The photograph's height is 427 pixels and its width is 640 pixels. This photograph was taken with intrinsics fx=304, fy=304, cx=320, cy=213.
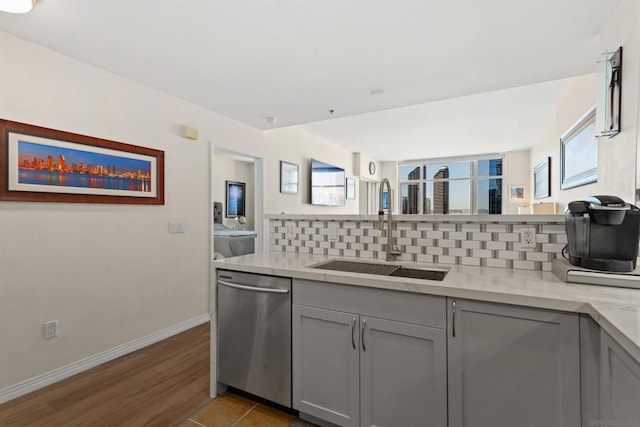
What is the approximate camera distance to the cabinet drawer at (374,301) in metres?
1.30

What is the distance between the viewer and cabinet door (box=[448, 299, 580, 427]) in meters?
1.08

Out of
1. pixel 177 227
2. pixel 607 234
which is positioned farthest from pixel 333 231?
pixel 177 227

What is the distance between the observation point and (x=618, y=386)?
0.91 m

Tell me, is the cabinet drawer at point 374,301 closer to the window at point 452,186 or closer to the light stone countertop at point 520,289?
the light stone countertop at point 520,289

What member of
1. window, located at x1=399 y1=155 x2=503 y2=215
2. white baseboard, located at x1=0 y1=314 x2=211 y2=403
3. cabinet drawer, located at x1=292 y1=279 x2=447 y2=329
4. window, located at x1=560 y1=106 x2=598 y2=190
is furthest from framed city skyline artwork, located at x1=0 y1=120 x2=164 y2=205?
window, located at x1=399 y1=155 x2=503 y2=215

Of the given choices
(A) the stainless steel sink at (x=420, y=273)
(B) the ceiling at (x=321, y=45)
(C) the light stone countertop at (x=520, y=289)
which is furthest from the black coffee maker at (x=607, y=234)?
(B) the ceiling at (x=321, y=45)

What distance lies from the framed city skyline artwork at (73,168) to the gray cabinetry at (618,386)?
9.84ft

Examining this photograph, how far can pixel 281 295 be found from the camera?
1658mm

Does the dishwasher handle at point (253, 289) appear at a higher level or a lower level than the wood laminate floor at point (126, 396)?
higher

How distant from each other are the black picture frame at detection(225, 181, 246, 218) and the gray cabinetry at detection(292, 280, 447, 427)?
4.94 m

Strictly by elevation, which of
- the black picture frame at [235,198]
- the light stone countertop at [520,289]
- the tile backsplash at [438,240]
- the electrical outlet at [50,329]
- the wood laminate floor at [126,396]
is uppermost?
the black picture frame at [235,198]

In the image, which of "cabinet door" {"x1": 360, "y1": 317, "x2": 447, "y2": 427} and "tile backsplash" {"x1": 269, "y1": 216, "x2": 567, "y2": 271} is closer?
"cabinet door" {"x1": 360, "y1": 317, "x2": 447, "y2": 427}

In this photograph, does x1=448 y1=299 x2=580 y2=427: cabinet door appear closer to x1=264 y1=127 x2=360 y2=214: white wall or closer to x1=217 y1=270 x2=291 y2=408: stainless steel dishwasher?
x1=217 y1=270 x2=291 y2=408: stainless steel dishwasher

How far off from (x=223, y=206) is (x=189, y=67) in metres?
4.00
